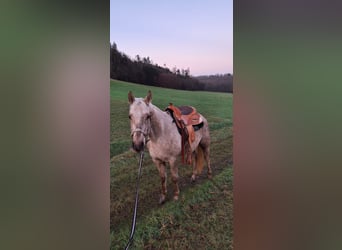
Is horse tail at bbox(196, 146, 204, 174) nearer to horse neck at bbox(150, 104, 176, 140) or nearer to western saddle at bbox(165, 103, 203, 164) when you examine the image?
western saddle at bbox(165, 103, 203, 164)

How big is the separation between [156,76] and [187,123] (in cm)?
36

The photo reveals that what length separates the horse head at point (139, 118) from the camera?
1.74m

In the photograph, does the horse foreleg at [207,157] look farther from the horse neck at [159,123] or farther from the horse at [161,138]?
the horse neck at [159,123]

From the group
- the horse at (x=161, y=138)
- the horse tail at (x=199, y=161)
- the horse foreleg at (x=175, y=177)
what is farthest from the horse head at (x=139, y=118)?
the horse tail at (x=199, y=161)

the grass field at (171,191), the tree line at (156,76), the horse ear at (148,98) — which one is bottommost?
the grass field at (171,191)

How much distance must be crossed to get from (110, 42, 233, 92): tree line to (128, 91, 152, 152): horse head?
0.33 ft

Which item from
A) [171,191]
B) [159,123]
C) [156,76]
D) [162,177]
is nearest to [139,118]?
[159,123]

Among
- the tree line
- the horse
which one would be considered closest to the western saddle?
the horse

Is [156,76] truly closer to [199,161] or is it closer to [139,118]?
[139,118]

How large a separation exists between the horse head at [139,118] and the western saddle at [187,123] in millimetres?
172
